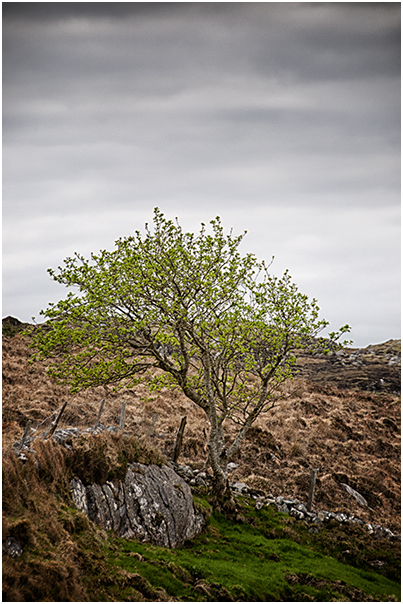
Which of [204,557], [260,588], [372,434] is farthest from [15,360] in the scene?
[372,434]

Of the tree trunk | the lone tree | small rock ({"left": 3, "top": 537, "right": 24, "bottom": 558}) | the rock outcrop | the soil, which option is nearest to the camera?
small rock ({"left": 3, "top": 537, "right": 24, "bottom": 558})

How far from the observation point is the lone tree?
18469 mm

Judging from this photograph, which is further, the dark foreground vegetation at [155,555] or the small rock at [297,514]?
the small rock at [297,514]

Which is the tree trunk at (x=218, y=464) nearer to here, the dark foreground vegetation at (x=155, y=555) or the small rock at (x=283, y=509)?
the dark foreground vegetation at (x=155, y=555)

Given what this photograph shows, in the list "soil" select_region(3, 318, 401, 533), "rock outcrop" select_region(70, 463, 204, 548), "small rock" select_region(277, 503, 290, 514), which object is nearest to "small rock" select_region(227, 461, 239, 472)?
"soil" select_region(3, 318, 401, 533)

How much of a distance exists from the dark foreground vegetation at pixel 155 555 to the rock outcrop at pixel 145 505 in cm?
45

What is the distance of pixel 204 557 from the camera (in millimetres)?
14688

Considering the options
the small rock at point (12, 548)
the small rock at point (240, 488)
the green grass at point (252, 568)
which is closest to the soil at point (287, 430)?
the small rock at point (240, 488)

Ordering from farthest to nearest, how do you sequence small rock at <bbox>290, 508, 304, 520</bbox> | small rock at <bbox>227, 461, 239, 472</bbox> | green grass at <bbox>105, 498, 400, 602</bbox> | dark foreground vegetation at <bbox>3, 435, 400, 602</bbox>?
small rock at <bbox>227, 461, 239, 472</bbox>, small rock at <bbox>290, 508, 304, 520</bbox>, green grass at <bbox>105, 498, 400, 602</bbox>, dark foreground vegetation at <bbox>3, 435, 400, 602</bbox>

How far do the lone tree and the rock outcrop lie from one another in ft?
12.2

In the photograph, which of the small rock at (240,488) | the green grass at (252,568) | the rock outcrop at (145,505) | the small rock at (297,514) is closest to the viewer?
the green grass at (252,568)

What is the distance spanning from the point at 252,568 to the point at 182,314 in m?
10.7

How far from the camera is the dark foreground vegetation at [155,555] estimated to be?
29.7 ft

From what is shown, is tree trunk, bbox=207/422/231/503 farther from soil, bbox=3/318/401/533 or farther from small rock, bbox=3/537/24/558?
small rock, bbox=3/537/24/558
